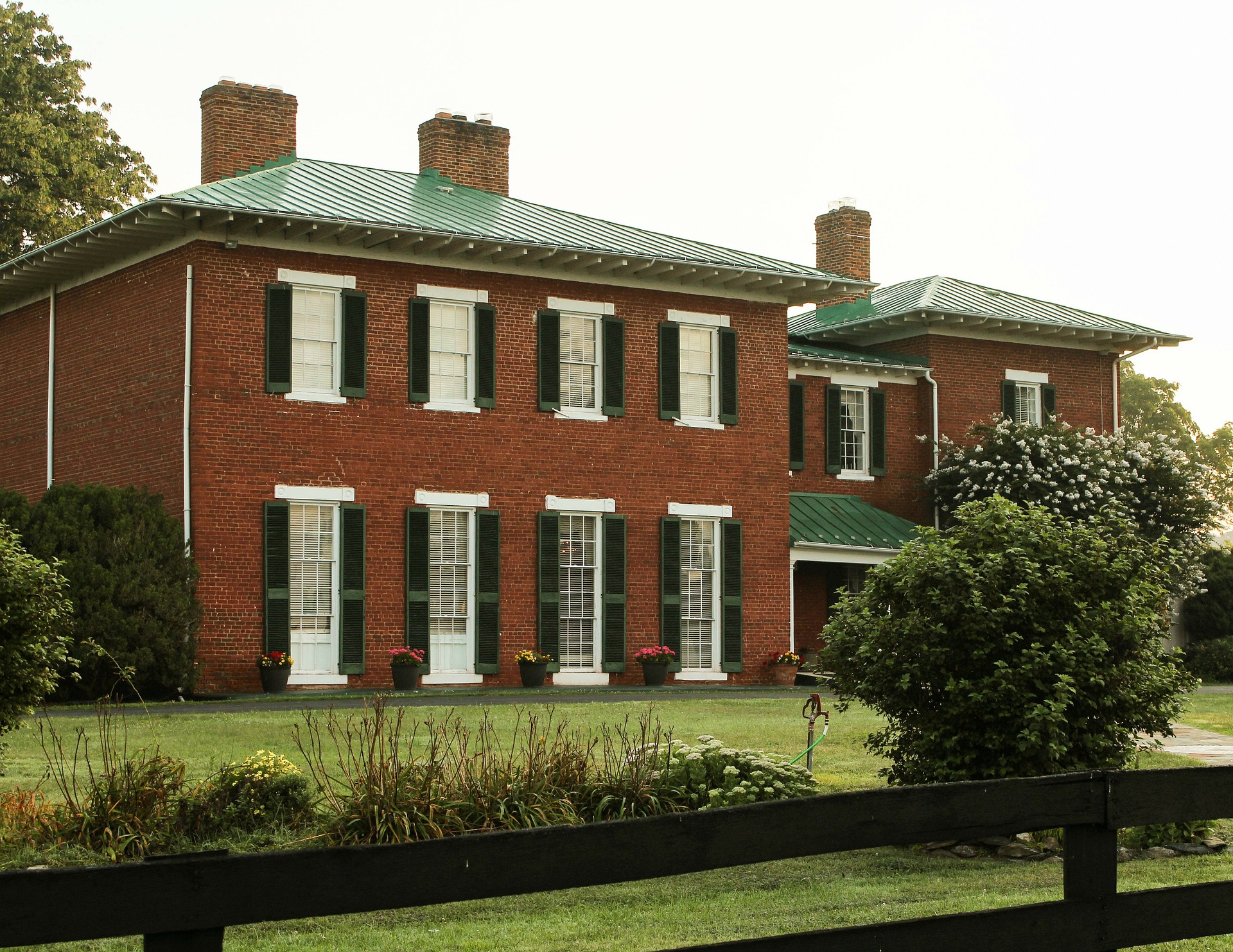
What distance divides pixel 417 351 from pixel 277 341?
6.85 ft

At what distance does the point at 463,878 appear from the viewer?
3.58 metres

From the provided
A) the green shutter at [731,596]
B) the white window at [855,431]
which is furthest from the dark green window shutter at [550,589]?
the white window at [855,431]

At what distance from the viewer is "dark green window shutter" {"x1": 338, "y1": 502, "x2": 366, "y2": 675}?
2180cm

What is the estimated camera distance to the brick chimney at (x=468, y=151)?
1077 inches

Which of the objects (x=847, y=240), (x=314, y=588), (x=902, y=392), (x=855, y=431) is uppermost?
(x=847, y=240)

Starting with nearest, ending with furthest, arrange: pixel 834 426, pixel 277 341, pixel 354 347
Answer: pixel 277 341 → pixel 354 347 → pixel 834 426

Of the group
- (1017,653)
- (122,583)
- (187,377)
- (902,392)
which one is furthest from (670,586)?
(1017,653)

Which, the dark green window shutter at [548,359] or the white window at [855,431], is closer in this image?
the dark green window shutter at [548,359]

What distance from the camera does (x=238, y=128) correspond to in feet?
83.7

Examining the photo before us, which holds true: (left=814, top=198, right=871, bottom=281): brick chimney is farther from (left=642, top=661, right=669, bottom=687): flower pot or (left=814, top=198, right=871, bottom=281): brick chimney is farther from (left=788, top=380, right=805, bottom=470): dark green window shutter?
(left=642, top=661, right=669, bottom=687): flower pot

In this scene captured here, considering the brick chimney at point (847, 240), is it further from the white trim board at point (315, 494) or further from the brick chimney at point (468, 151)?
the white trim board at point (315, 494)

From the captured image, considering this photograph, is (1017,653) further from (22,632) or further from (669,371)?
(669,371)

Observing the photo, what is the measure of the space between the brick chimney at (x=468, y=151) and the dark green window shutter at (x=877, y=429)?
25.9 feet

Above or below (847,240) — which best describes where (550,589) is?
below
